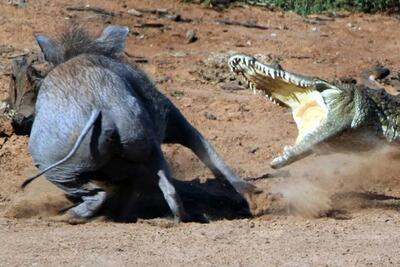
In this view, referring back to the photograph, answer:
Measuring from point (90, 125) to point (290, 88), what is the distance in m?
1.73

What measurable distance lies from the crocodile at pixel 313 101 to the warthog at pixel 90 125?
2.44 feet

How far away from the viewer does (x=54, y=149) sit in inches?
302

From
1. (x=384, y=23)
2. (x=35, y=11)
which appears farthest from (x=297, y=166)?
(x=384, y=23)

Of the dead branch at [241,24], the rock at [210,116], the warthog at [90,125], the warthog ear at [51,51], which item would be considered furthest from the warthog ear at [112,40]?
the dead branch at [241,24]

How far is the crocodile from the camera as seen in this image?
8367mm

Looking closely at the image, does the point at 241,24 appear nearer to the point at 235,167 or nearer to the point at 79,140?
the point at 235,167

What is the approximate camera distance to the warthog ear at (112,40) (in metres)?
8.34

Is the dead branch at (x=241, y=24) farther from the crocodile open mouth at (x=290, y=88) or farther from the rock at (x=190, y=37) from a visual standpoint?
the crocodile open mouth at (x=290, y=88)

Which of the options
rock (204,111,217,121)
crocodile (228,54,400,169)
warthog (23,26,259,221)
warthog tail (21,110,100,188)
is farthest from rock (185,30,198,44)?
warthog tail (21,110,100,188)

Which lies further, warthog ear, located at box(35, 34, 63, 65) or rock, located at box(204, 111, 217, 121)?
rock, located at box(204, 111, 217, 121)

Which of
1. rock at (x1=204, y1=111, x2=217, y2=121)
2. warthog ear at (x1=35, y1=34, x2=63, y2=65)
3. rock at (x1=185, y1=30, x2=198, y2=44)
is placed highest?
warthog ear at (x1=35, y1=34, x2=63, y2=65)

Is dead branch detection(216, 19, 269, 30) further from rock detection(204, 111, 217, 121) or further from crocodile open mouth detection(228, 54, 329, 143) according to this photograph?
crocodile open mouth detection(228, 54, 329, 143)

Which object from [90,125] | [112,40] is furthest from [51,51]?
[90,125]

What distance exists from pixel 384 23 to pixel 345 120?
21.4 ft
